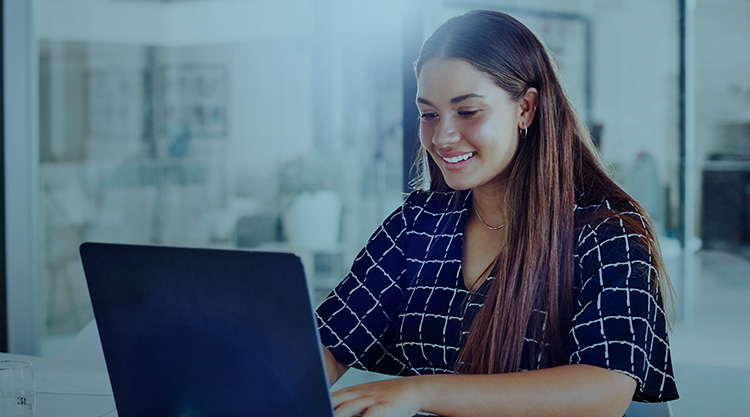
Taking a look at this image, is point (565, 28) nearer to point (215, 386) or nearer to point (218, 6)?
point (218, 6)

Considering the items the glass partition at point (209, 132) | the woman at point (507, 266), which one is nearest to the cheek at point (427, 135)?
the woman at point (507, 266)

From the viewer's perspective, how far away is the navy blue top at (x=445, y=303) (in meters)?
1.24

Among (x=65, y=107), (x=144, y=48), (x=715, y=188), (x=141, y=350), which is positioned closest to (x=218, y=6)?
(x=144, y=48)

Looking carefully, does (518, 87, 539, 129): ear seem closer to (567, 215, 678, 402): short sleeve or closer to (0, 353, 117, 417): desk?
(567, 215, 678, 402): short sleeve

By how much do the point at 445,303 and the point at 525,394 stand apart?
41 centimetres

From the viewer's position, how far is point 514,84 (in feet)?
4.86

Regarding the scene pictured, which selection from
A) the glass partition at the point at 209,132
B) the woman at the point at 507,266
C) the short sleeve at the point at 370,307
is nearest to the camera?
the woman at the point at 507,266

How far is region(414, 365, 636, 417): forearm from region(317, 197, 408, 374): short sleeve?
0.45m

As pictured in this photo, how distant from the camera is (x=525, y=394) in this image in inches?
45.7

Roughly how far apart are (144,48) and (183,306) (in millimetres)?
2937

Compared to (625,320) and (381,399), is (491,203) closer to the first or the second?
(625,320)

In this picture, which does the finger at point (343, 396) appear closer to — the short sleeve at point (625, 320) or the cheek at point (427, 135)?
the short sleeve at point (625, 320)

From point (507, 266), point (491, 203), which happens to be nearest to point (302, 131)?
point (491, 203)

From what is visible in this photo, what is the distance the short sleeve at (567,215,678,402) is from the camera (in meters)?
1.22
